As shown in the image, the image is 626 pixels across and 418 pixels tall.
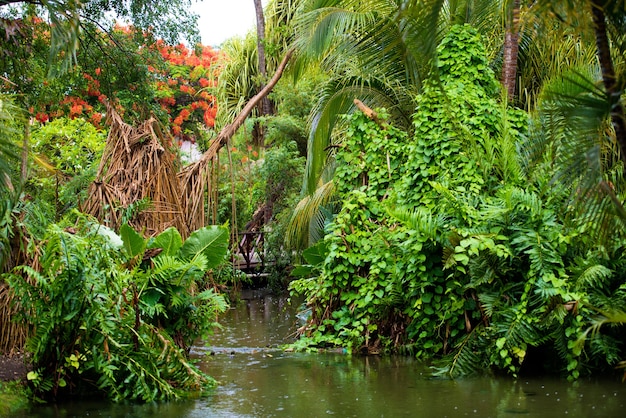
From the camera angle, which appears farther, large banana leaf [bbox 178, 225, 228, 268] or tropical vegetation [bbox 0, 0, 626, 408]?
large banana leaf [bbox 178, 225, 228, 268]

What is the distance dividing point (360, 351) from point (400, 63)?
578 centimetres

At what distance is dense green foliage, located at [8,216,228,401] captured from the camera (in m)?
7.62

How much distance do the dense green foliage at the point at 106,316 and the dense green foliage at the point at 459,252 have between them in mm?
2702

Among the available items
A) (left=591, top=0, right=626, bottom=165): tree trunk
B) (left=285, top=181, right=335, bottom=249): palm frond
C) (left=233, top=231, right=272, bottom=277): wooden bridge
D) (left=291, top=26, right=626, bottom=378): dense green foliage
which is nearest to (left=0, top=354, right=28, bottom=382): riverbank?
(left=291, top=26, right=626, bottom=378): dense green foliage

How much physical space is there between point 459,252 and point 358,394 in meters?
2.23

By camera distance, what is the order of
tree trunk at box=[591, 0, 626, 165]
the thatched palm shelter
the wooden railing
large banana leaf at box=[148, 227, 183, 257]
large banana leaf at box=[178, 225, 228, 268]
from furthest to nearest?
the wooden railing
the thatched palm shelter
large banana leaf at box=[178, 225, 228, 268]
large banana leaf at box=[148, 227, 183, 257]
tree trunk at box=[591, 0, 626, 165]

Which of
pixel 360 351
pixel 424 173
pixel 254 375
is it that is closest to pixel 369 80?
pixel 424 173

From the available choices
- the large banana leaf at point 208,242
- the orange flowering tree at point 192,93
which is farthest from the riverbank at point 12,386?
the orange flowering tree at point 192,93

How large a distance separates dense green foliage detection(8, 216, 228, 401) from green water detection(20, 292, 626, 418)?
27 centimetres

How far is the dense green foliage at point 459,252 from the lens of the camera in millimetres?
9156

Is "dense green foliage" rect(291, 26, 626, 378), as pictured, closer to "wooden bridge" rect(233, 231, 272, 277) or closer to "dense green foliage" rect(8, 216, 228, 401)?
"dense green foliage" rect(8, 216, 228, 401)

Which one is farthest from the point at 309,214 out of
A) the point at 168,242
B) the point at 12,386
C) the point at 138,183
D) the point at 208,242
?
the point at 12,386

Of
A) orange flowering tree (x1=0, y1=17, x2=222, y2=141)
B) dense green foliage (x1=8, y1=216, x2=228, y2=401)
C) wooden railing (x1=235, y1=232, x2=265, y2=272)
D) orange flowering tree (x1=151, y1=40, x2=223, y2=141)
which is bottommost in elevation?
dense green foliage (x1=8, y1=216, x2=228, y2=401)

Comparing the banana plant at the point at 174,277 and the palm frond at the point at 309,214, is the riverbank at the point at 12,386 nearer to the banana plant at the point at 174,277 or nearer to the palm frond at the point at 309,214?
the banana plant at the point at 174,277
